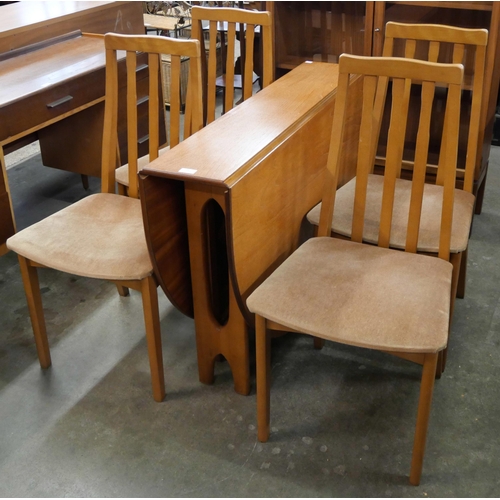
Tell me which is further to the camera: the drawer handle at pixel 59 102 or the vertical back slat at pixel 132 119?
the drawer handle at pixel 59 102

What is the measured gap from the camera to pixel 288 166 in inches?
77.2

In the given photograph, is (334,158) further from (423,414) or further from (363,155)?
(423,414)

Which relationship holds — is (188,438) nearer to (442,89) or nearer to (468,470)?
(468,470)

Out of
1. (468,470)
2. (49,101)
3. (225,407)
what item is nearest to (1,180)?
(49,101)

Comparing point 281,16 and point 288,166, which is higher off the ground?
point 281,16

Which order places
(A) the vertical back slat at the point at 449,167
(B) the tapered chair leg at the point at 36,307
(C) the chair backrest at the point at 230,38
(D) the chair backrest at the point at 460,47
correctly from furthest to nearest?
(C) the chair backrest at the point at 230,38
(B) the tapered chair leg at the point at 36,307
(D) the chair backrest at the point at 460,47
(A) the vertical back slat at the point at 449,167

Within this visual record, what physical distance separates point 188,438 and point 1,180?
1.24 meters

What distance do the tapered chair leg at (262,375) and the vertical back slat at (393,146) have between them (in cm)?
49

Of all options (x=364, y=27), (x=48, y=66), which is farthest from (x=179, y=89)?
(x=364, y=27)

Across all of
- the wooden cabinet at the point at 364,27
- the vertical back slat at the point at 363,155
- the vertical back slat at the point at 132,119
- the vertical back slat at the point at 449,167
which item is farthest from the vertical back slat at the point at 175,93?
the wooden cabinet at the point at 364,27

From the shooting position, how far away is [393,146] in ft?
5.85

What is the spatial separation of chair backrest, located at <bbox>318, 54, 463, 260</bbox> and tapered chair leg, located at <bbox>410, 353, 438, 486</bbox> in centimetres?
41

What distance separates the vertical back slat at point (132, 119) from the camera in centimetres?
208

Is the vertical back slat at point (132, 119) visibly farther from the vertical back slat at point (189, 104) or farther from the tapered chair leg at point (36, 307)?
the tapered chair leg at point (36, 307)
